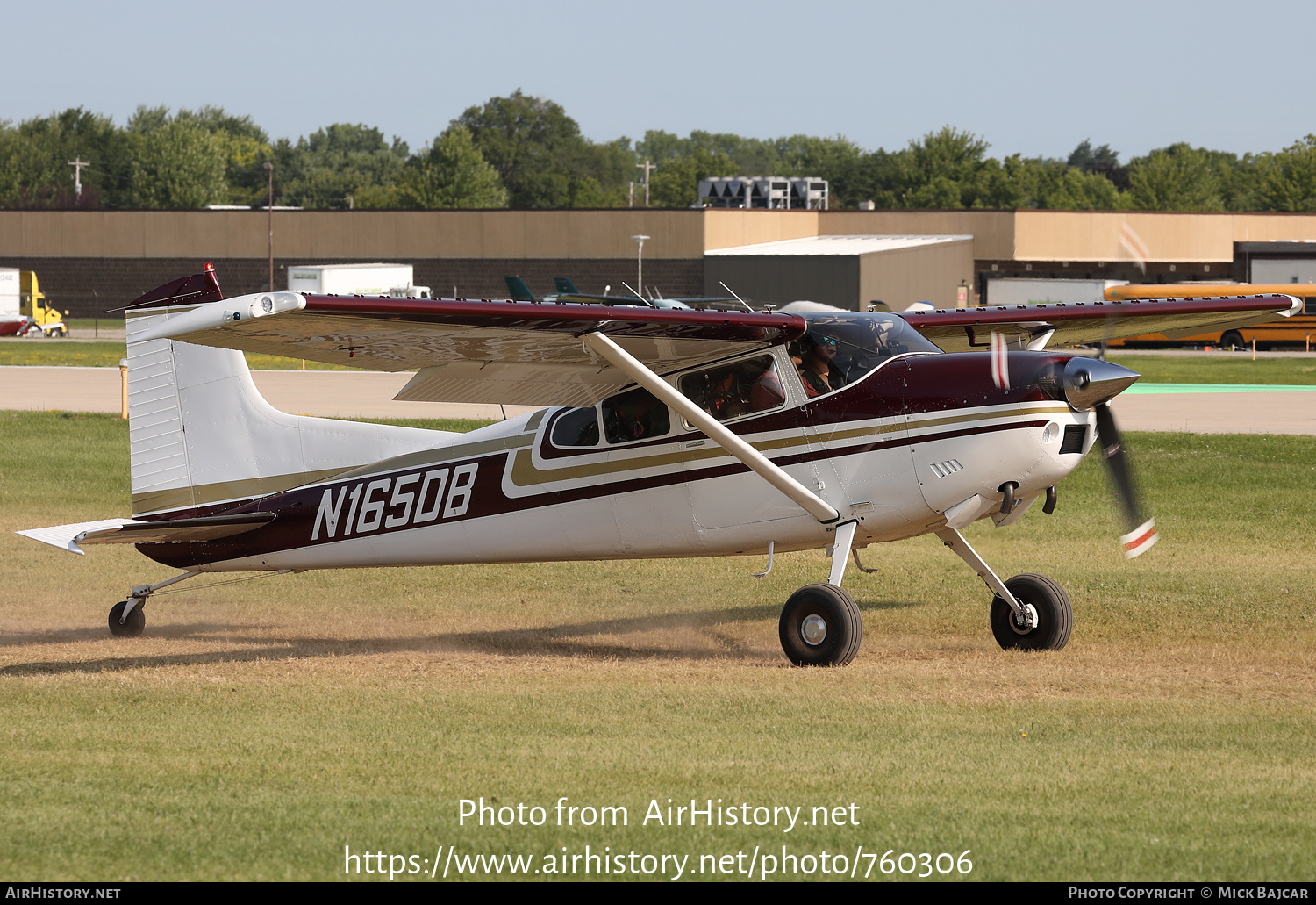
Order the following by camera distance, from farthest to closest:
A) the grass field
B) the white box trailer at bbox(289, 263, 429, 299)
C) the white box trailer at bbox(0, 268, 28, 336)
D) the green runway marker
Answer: the white box trailer at bbox(289, 263, 429, 299)
the white box trailer at bbox(0, 268, 28, 336)
the green runway marker
the grass field

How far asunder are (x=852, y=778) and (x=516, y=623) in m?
6.47

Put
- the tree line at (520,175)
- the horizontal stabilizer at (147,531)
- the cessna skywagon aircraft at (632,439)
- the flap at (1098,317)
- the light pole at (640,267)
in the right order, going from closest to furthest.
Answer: the cessna skywagon aircraft at (632,439) < the horizontal stabilizer at (147,531) < the flap at (1098,317) < the light pole at (640,267) < the tree line at (520,175)

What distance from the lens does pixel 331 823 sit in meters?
6.24

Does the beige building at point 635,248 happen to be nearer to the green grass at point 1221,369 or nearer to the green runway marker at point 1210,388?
the green grass at point 1221,369

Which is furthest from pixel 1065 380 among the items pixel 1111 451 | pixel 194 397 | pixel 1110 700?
pixel 194 397

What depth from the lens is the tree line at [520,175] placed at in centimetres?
11988

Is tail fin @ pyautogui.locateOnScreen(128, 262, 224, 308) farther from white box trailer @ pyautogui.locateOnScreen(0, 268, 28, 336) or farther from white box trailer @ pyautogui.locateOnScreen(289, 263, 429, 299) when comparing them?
white box trailer @ pyautogui.locateOnScreen(0, 268, 28, 336)

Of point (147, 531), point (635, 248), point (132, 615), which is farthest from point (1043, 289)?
point (147, 531)

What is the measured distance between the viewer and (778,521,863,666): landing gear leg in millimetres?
10172

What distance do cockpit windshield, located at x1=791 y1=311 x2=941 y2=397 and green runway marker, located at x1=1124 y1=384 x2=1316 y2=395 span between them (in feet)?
88.7

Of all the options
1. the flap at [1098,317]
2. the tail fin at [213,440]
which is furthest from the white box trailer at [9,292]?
the flap at [1098,317]

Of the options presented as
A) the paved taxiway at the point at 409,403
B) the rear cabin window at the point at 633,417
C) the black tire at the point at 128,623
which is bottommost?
the black tire at the point at 128,623

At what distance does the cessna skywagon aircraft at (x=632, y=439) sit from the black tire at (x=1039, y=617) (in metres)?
0.02

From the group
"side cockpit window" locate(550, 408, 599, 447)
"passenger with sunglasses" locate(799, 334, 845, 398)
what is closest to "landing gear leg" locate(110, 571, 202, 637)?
"side cockpit window" locate(550, 408, 599, 447)
